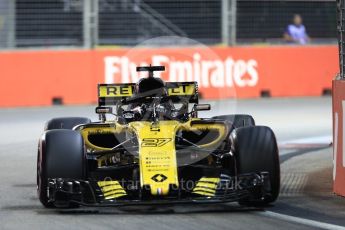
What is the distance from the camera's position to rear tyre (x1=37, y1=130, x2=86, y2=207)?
32.8 feet

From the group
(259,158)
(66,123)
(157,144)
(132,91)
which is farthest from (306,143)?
(157,144)

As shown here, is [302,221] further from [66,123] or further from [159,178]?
[66,123]

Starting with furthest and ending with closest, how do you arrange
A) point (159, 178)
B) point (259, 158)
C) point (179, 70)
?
1. point (179, 70)
2. point (259, 158)
3. point (159, 178)

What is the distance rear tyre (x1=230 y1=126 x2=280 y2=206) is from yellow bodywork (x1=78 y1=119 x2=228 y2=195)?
621 millimetres

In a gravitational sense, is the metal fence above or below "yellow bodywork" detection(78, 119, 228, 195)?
above

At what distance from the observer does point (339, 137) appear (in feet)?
36.4

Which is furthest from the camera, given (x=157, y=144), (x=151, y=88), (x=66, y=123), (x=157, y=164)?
(x=66, y=123)

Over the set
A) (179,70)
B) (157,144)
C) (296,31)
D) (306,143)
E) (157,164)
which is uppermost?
(296,31)

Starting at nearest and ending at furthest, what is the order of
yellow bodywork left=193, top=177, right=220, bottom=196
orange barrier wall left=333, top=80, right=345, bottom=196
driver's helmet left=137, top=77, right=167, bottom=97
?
yellow bodywork left=193, top=177, right=220, bottom=196
orange barrier wall left=333, top=80, right=345, bottom=196
driver's helmet left=137, top=77, right=167, bottom=97

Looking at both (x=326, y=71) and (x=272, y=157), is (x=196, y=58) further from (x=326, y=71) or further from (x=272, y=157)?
(x=272, y=157)

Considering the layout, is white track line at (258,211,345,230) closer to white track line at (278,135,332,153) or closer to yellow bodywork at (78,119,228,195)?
yellow bodywork at (78,119,228,195)

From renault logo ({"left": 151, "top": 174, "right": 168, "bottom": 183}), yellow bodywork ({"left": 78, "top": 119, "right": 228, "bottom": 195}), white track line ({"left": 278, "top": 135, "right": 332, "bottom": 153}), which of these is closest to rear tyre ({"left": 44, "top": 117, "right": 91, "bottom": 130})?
yellow bodywork ({"left": 78, "top": 119, "right": 228, "bottom": 195})

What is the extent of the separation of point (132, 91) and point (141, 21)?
41.9 feet

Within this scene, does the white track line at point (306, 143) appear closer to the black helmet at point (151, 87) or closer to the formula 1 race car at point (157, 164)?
the black helmet at point (151, 87)
